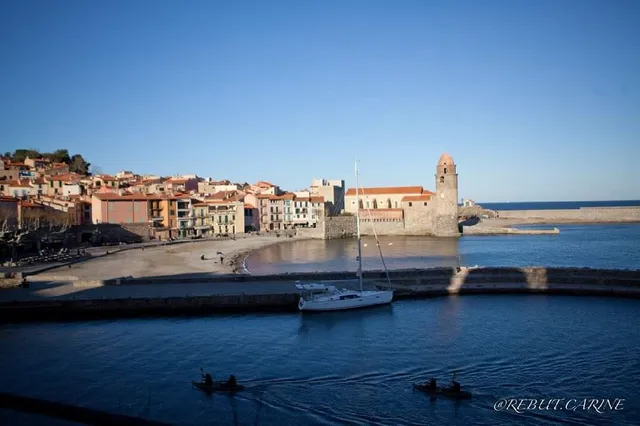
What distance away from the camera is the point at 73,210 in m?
53.2

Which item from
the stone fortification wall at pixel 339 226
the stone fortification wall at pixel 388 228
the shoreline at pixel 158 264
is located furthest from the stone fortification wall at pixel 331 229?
the shoreline at pixel 158 264

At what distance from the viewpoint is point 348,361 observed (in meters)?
15.7

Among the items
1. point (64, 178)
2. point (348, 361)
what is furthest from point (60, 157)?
point (348, 361)

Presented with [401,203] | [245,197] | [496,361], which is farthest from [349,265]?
[401,203]

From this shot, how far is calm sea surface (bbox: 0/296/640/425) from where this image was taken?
12.1 m

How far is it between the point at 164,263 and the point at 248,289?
44.3 ft

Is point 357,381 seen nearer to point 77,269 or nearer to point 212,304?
point 212,304

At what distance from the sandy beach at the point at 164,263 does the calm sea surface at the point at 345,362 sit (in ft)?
30.6

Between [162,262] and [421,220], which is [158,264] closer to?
[162,262]

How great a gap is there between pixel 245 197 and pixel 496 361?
202ft

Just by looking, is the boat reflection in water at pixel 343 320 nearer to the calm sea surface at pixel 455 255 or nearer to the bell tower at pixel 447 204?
the calm sea surface at pixel 455 255

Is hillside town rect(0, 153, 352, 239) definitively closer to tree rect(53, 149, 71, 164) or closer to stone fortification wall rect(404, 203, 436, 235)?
tree rect(53, 149, 71, 164)

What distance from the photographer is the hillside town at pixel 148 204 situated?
5194 centimetres

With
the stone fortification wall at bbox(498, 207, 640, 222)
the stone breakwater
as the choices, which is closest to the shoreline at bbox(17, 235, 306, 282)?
the stone breakwater
